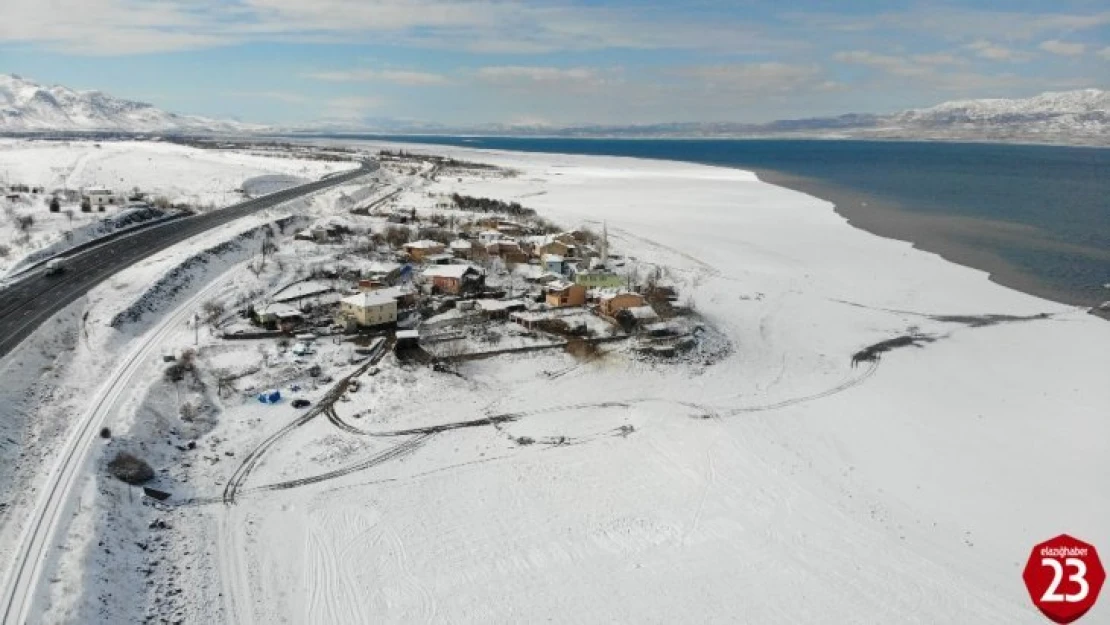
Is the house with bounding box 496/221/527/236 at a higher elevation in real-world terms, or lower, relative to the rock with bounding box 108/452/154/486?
higher

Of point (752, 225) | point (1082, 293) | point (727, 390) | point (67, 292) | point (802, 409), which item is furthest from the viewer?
point (752, 225)

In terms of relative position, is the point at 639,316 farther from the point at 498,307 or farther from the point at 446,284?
the point at 446,284

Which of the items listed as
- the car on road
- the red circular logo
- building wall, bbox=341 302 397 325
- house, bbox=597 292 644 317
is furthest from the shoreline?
the car on road

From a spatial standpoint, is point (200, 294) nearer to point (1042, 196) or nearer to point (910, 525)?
point (910, 525)

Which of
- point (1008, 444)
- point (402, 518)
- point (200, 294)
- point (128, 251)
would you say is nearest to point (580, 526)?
point (402, 518)

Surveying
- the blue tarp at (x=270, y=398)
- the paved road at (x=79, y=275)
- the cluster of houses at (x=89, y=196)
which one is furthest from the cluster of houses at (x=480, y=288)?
the cluster of houses at (x=89, y=196)

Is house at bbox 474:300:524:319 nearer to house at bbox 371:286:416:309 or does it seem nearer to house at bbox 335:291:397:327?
house at bbox 371:286:416:309
